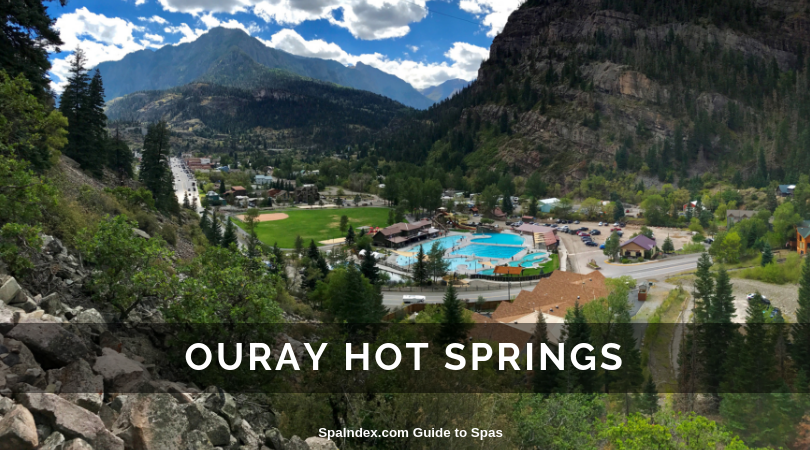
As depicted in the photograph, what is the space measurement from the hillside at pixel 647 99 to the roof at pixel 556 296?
75929mm

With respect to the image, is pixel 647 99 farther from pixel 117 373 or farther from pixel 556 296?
pixel 117 373

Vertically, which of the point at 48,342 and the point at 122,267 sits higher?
the point at 122,267

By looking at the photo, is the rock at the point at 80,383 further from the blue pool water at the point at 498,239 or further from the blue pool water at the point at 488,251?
the blue pool water at the point at 498,239

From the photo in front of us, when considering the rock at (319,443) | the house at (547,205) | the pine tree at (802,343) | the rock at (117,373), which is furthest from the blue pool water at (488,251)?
the rock at (117,373)

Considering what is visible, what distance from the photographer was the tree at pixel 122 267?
11344mm

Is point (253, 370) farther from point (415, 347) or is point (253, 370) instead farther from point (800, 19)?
point (800, 19)

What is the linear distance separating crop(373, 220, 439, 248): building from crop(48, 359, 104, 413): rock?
65.3 meters

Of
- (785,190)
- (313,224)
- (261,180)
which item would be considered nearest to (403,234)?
(313,224)

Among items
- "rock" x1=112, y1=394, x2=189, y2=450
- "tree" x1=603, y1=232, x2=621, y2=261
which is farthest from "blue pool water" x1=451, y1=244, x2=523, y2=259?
"rock" x1=112, y1=394, x2=189, y2=450

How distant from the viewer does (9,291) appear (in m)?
9.30

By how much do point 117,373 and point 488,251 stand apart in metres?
66.2

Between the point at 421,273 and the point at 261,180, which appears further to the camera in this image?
the point at 261,180

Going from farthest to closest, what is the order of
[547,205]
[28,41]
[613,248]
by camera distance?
1. [547,205]
2. [613,248]
3. [28,41]

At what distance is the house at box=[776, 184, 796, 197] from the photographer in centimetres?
8669
